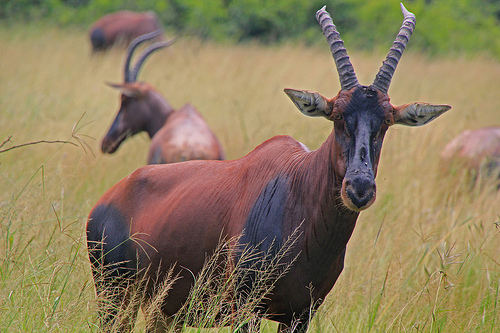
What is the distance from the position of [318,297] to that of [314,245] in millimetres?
292

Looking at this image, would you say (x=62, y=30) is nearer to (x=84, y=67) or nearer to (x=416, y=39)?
(x=84, y=67)

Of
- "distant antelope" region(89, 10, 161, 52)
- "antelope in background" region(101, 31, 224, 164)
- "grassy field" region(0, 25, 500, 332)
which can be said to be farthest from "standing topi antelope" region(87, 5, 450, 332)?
"distant antelope" region(89, 10, 161, 52)

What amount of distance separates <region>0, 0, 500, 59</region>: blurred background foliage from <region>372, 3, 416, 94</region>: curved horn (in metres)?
13.5

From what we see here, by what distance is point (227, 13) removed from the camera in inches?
710

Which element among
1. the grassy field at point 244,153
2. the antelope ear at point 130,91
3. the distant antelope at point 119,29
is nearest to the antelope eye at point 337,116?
the grassy field at point 244,153

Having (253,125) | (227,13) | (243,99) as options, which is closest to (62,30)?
(227,13)

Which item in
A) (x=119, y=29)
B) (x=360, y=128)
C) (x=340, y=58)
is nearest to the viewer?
(x=360, y=128)

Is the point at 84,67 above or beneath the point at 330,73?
beneath

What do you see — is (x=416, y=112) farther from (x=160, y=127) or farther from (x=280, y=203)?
(x=160, y=127)

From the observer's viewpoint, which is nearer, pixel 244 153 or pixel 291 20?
pixel 244 153

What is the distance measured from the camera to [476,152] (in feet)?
21.4

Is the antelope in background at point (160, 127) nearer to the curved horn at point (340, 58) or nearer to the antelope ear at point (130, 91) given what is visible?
the antelope ear at point (130, 91)

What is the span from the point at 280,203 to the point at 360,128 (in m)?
0.61

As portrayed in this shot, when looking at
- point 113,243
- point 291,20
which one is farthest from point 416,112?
point 291,20
